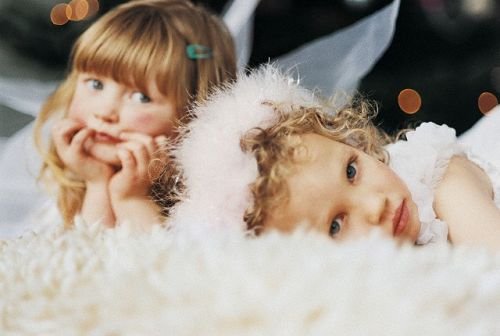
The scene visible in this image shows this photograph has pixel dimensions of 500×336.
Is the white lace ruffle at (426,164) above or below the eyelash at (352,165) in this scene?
below

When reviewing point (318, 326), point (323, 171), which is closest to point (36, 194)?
point (323, 171)

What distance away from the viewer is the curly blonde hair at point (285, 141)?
22.8 inches

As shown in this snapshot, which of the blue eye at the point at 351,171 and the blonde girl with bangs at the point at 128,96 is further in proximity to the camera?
the blonde girl with bangs at the point at 128,96

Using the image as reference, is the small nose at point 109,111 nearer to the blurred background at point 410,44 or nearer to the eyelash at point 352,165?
the blurred background at point 410,44

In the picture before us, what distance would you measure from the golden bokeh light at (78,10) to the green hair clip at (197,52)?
251 mm

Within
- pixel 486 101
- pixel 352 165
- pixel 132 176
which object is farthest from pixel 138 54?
pixel 486 101

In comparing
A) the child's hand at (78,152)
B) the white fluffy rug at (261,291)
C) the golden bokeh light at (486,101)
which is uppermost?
the white fluffy rug at (261,291)

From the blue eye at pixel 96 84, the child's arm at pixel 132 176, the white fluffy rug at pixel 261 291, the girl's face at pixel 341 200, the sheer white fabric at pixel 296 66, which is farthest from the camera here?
the sheer white fabric at pixel 296 66

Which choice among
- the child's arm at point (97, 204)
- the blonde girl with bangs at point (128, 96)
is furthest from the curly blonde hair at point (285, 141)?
the child's arm at point (97, 204)

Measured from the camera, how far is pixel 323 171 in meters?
0.60

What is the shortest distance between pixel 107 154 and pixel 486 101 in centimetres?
59

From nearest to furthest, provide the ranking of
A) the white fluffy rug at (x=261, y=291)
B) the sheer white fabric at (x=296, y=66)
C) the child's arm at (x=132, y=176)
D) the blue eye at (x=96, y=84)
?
the white fluffy rug at (x=261, y=291) → the child's arm at (x=132, y=176) → the blue eye at (x=96, y=84) → the sheer white fabric at (x=296, y=66)

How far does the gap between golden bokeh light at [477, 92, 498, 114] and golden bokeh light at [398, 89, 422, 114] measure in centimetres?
11

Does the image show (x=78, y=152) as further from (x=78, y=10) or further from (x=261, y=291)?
(x=261, y=291)
